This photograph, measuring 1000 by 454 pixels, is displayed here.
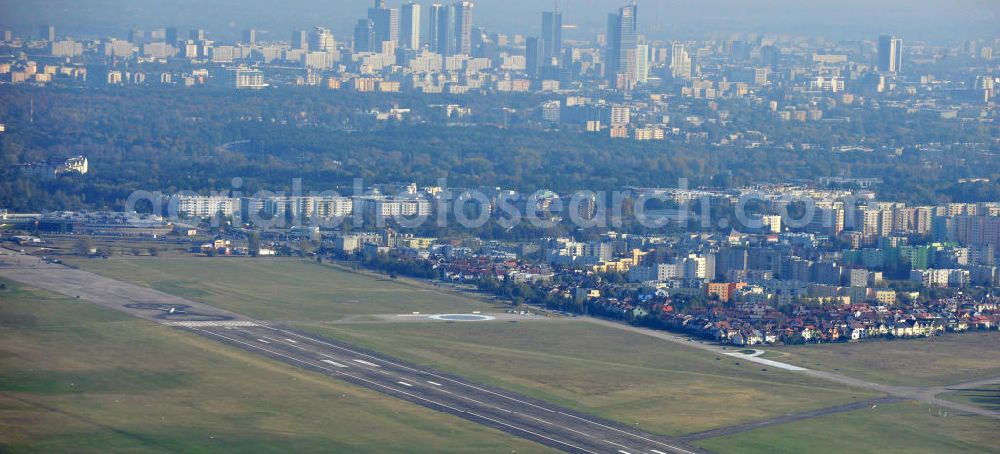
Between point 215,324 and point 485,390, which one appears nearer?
point 485,390

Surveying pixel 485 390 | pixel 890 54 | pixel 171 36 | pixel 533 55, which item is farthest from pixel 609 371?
pixel 890 54

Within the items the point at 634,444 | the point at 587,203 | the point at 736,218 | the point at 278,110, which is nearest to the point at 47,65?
the point at 278,110

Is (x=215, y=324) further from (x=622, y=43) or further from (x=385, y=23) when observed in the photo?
(x=385, y=23)

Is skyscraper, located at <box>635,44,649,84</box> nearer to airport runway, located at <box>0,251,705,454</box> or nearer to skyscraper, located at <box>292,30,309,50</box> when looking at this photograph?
skyscraper, located at <box>292,30,309,50</box>

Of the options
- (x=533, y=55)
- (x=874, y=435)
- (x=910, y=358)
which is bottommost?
(x=874, y=435)

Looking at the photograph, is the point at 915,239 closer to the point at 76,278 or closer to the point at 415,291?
the point at 415,291

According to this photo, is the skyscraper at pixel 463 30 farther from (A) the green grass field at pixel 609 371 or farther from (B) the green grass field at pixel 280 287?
(A) the green grass field at pixel 609 371
